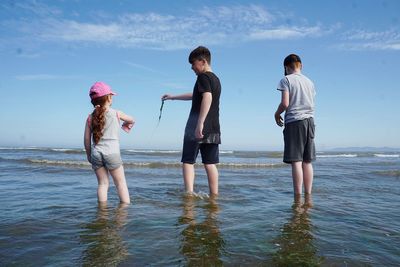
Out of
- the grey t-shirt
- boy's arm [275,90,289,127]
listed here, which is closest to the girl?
boy's arm [275,90,289,127]

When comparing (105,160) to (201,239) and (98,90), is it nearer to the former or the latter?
(98,90)

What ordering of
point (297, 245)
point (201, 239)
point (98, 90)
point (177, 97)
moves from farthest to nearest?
point (177, 97) < point (98, 90) < point (201, 239) < point (297, 245)

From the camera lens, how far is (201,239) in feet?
9.61

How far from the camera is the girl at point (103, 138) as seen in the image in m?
4.46

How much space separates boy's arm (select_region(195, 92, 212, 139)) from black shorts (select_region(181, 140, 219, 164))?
11.0 inches

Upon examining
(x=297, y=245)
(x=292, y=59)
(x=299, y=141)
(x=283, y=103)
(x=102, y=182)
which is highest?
(x=292, y=59)

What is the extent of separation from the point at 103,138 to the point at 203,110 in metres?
1.38

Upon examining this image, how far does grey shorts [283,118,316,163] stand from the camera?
4.98 metres

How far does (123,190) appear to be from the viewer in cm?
461

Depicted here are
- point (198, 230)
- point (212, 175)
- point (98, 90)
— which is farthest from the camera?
point (212, 175)

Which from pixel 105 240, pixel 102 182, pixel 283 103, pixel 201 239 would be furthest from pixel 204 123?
pixel 105 240

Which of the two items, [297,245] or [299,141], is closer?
[297,245]

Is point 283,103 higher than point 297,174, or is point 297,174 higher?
Answer: point 283,103

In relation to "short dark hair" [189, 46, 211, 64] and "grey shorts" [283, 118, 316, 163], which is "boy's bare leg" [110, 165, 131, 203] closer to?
"short dark hair" [189, 46, 211, 64]
